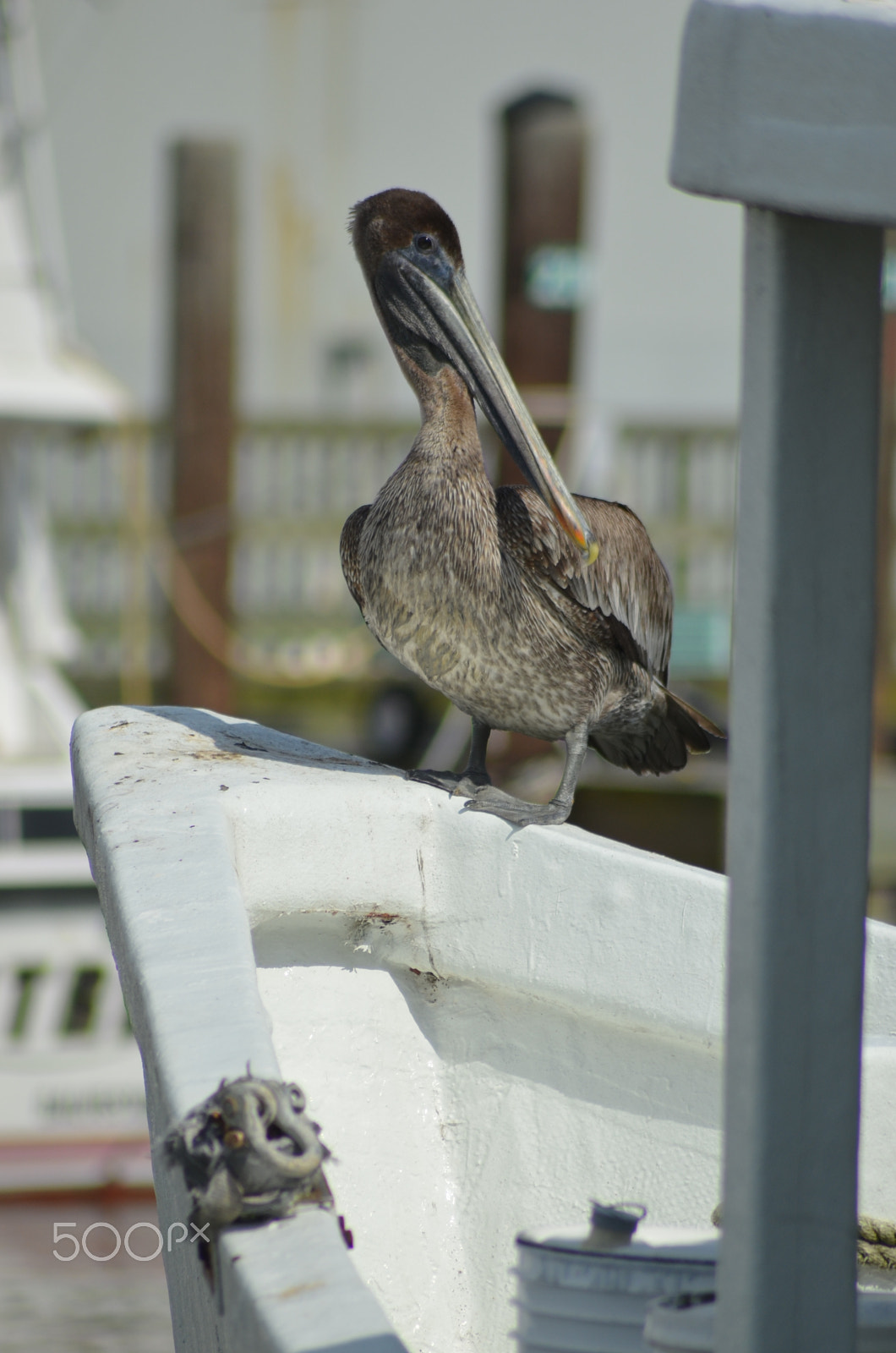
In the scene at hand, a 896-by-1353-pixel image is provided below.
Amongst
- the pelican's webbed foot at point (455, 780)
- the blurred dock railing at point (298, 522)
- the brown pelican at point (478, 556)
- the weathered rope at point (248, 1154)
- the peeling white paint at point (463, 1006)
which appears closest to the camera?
the weathered rope at point (248, 1154)

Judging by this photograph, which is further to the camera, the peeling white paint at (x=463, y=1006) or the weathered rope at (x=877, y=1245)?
the peeling white paint at (x=463, y=1006)

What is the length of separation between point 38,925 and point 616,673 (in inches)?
142

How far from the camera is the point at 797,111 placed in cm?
63

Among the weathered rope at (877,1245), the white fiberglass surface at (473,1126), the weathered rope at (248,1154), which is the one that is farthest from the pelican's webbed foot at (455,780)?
the weathered rope at (248,1154)

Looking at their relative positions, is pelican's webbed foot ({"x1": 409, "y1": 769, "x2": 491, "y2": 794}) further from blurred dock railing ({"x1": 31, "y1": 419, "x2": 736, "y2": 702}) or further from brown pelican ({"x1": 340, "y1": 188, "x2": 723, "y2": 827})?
blurred dock railing ({"x1": 31, "y1": 419, "x2": 736, "y2": 702})

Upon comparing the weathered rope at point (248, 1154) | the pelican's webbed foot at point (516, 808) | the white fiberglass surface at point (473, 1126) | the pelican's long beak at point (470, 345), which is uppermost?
the pelican's long beak at point (470, 345)

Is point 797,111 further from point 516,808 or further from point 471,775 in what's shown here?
point 471,775

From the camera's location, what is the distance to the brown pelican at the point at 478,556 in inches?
83.5

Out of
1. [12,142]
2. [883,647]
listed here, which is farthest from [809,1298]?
[883,647]

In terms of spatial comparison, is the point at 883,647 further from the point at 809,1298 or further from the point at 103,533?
the point at 809,1298

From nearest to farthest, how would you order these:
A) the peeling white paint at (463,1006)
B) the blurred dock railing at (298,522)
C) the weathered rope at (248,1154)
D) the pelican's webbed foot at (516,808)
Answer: the weathered rope at (248,1154) < the peeling white paint at (463,1006) < the pelican's webbed foot at (516,808) < the blurred dock railing at (298,522)

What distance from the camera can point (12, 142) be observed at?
6.02 metres

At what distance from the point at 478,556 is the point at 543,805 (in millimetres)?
403

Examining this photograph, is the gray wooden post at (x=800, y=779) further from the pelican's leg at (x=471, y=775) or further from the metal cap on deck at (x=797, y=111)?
the pelican's leg at (x=471, y=775)
